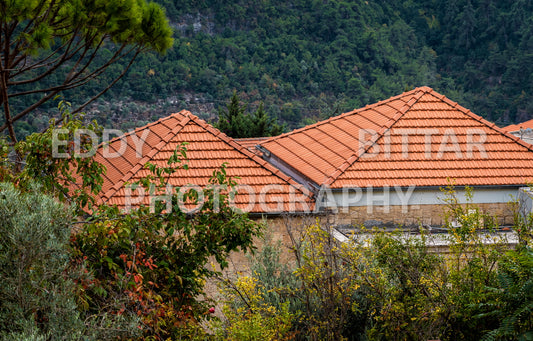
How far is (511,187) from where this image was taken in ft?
37.4

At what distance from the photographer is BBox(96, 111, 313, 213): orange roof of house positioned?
10.5 metres

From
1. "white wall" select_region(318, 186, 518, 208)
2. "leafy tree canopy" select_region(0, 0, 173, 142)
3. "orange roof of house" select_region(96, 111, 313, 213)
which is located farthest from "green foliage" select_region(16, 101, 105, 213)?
"white wall" select_region(318, 186, 518, 208)

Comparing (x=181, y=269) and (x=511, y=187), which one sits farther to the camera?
(x=511, y=187)

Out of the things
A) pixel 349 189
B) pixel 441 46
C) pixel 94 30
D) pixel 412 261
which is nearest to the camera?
pixel 412 261

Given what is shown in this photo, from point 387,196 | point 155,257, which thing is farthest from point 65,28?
point 387,196

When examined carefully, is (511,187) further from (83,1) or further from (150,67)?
(150,67)

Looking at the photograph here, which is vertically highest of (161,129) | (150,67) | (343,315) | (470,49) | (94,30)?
(470,49)

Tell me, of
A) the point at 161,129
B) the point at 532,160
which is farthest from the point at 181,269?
the point at 532,160

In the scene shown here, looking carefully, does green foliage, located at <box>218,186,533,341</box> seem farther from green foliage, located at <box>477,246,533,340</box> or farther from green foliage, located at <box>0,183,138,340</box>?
green foliage, located at <box>0,183,138,340</box>

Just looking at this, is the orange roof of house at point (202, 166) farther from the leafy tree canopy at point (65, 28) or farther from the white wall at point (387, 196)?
the leafy tree canopy at point (65, 28)

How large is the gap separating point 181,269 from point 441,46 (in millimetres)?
58509

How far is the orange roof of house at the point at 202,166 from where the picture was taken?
414 inches

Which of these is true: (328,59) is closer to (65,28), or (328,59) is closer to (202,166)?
(202,166)

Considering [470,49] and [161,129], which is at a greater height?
[470,49]
